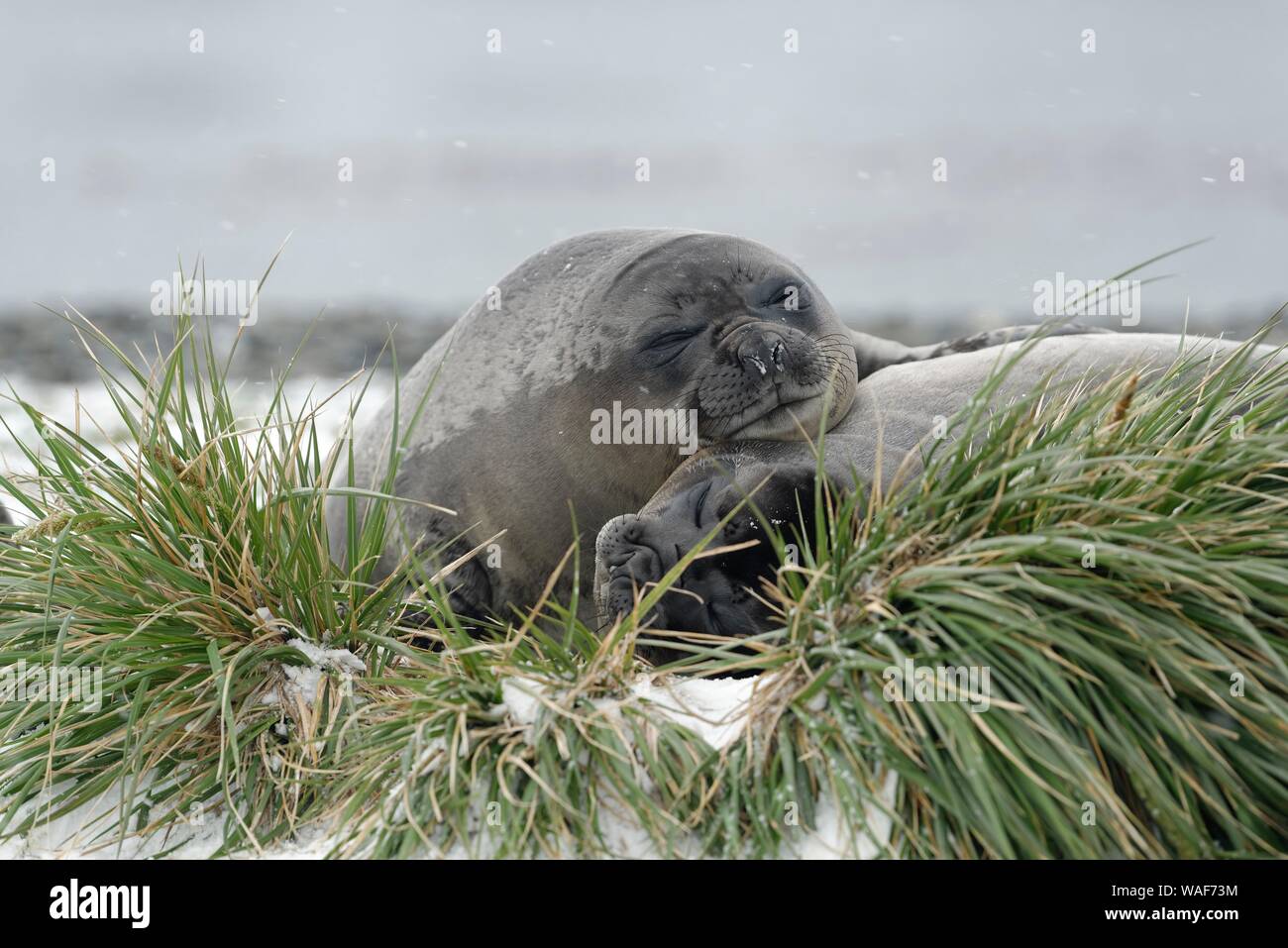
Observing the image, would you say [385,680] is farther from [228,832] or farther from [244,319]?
[244,319]

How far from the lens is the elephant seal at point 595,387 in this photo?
4.07 metres

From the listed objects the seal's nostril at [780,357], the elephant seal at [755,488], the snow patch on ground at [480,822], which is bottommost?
the snow patch on ground at [480,822]

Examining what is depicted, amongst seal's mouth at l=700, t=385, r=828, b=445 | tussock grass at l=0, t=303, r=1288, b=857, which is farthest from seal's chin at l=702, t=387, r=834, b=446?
tussock grass at l=0, t=303, r=1288, b=857

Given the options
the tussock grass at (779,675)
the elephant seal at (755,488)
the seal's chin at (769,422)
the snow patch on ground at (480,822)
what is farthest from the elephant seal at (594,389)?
the snow patch on ground at (480,822)

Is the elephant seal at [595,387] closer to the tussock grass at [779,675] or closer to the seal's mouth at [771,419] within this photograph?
the seal's mouth at [771,419]

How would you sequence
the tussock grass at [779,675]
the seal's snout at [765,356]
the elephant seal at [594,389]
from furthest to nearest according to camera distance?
the elephant seal at [594,389] → the seal's snout at [765,356] → the tussock grass at [779,675]

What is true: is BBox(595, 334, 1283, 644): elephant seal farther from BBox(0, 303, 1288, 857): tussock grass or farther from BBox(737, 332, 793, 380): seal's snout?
BBox(737, 332, 793, 380): seal's snout

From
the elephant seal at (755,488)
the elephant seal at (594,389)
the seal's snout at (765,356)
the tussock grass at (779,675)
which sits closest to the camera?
the tussock grass at (779,675)

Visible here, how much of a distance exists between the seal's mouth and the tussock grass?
733 mm

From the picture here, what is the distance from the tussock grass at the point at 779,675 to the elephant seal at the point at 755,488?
0.11 m

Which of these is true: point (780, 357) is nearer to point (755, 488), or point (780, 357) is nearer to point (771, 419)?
point (771, 419)

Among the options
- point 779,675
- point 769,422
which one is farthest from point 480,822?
point 769,422

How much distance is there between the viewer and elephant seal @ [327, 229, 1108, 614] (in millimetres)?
4070
